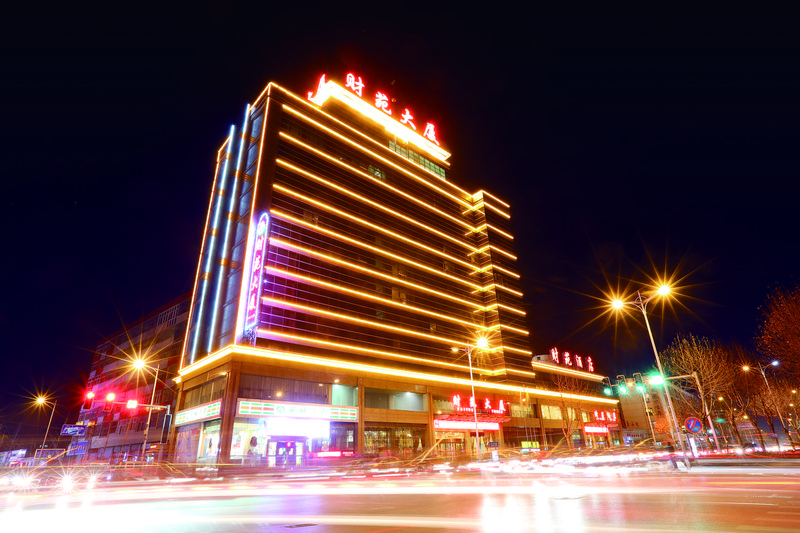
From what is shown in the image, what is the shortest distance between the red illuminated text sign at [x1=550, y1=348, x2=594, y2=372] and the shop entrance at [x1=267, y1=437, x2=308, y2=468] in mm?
64553

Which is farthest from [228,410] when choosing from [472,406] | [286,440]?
[472,406]

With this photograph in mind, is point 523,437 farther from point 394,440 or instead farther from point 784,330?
point 784,330

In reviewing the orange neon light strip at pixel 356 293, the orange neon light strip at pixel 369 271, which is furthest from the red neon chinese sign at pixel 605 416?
the orange neon light strip at pixel 356 293

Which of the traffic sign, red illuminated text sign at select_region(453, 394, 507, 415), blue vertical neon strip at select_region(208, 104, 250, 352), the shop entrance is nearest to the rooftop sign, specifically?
blue vertical neon strip at select_region(208, 104, 250, 352)

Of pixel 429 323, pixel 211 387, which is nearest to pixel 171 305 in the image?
pixel 211 387

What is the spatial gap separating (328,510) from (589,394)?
91209 millimetres

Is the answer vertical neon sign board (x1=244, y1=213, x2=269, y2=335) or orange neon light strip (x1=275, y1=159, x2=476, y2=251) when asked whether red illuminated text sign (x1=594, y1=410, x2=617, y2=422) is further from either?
vertical neon sign board (x1=244, y1=213, x2=269, y2=335)

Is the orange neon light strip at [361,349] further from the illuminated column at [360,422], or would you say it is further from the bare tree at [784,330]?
the bare tree at [784,330]

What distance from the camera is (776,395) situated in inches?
1574

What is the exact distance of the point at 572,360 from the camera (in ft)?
315

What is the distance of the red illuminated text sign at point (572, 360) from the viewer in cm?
9161

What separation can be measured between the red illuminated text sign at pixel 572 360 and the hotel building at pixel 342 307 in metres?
17.7

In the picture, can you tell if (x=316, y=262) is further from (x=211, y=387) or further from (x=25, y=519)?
(x=25, y=519)

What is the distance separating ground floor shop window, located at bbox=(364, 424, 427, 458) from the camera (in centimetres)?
4850
